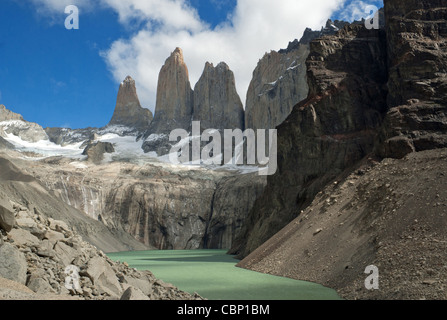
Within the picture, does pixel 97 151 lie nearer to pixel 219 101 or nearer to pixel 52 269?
pixel 219 101

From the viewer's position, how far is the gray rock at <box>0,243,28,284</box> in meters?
10.3

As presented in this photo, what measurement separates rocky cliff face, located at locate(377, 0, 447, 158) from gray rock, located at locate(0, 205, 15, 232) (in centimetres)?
2424

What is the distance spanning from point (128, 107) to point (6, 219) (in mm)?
167739

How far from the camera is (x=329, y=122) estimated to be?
37562 mm

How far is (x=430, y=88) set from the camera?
102 feet

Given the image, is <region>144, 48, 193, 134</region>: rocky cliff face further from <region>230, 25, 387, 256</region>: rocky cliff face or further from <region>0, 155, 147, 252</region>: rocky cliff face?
<region>230, 25, 387, 256</region>: rocky cliff face

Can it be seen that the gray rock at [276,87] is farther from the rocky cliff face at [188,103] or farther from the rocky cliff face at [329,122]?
the rocky cliff face at [329,122]

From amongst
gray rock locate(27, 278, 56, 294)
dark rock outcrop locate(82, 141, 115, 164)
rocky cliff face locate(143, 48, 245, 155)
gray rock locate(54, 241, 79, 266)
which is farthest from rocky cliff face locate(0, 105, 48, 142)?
gray rock locate(27, 278, 56, 294)

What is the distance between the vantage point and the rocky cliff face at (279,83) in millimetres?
104625
